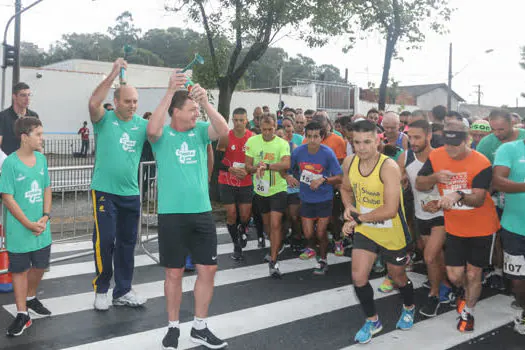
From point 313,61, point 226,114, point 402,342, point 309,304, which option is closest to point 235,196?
point 309,304

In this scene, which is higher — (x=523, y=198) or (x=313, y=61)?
(x=313, y=61)

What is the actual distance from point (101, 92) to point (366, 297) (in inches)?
124

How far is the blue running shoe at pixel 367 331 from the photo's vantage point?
15.4 ft

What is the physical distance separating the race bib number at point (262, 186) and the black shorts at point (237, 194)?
32cm

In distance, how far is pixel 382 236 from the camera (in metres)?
4.71

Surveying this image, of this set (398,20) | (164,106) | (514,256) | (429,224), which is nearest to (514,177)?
(514,256)

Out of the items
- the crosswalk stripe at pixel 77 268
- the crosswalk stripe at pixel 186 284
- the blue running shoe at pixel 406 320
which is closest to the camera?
the blue running shoe at pixel 406 320

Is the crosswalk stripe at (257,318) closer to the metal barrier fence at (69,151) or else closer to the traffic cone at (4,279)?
the traffic cone at (4,279)

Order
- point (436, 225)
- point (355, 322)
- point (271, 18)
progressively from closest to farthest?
1. point (355, 322)
2. point (436, 225)
3. point (271, 18)

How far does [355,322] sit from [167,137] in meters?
2.69

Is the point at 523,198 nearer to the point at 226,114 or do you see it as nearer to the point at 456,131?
the point at 456,131

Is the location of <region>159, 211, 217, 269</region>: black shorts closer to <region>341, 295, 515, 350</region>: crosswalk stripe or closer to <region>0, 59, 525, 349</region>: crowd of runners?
<region>0, 59, 525, 349</region>: crowd of runners

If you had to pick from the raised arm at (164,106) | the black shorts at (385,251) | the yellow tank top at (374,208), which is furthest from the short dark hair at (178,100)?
the black shorts at (385,251)

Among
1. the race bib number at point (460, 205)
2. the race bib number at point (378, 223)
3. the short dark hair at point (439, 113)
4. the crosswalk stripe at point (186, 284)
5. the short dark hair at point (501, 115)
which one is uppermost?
the short dark hair at point (439, 113)
